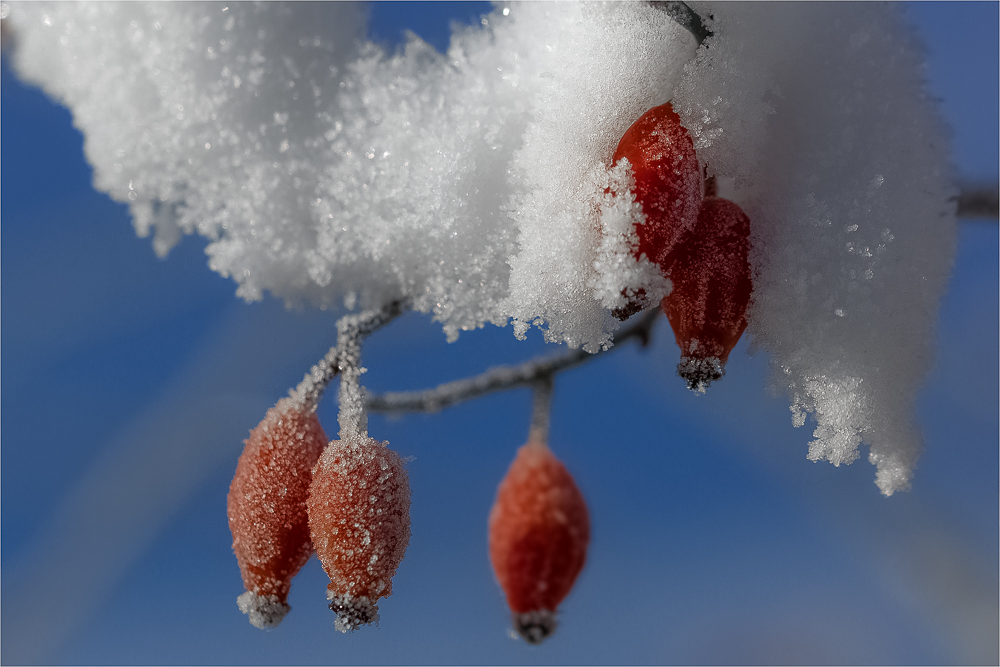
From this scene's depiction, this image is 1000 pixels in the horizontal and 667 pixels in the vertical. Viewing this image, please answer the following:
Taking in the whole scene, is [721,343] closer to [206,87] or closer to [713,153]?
[713,153]

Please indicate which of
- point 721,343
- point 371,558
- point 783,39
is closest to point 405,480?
point 371,558

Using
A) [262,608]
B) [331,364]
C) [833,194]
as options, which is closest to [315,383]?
[331,364]

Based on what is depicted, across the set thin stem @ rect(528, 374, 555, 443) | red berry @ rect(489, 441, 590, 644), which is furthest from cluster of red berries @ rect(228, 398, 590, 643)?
thin stem @ rect(528, 374, 555, 443)

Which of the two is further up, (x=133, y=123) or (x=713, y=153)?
(x=713, y=153)

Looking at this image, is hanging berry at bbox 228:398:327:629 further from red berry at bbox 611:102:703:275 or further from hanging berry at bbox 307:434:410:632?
red berry at bbox 611:102:703:275

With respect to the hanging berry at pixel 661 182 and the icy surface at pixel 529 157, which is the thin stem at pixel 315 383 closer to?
the icy surface at pixel 529 157

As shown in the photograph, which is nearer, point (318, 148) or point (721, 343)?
point (721, 343)

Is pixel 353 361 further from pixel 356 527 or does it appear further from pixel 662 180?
Result: pixel 662 180

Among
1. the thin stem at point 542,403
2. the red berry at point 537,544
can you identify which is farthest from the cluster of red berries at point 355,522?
the thin stem at point 542,403
